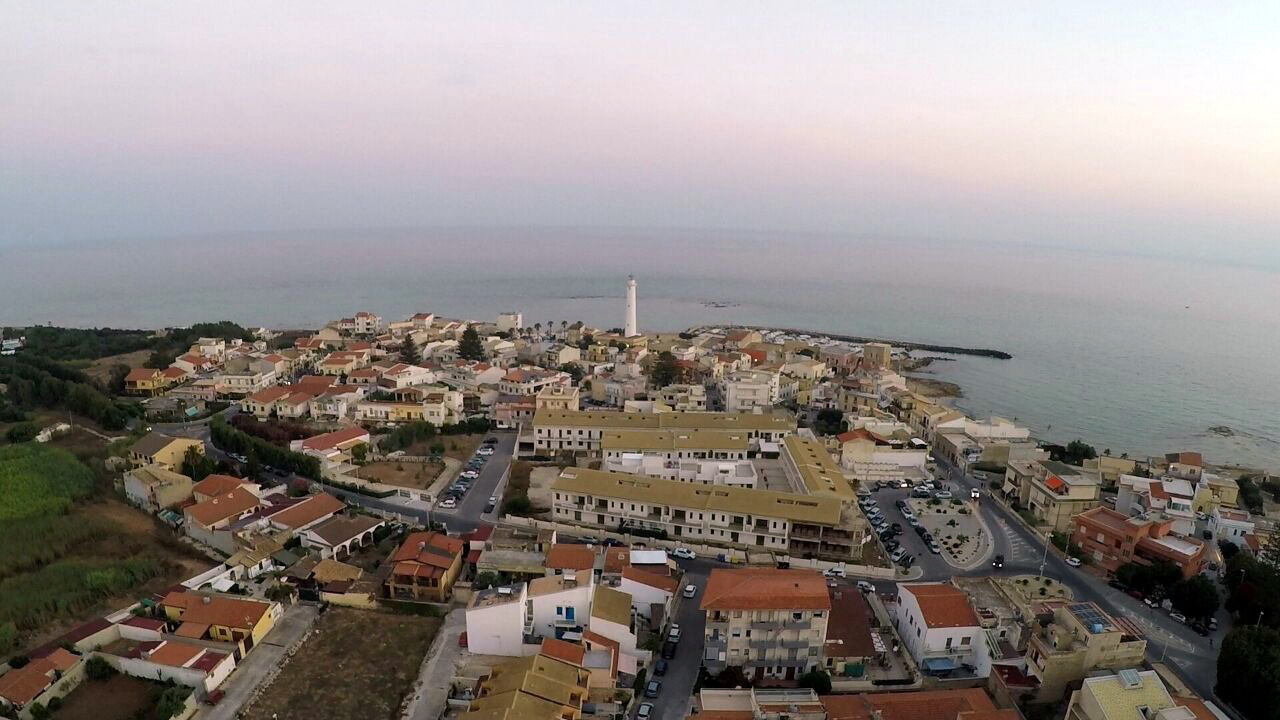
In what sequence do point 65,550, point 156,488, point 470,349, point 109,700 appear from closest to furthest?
point 109,700
point 65,550
point 156,488
point 470,349

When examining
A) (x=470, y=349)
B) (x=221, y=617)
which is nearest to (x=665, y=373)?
(x=470, y=349)

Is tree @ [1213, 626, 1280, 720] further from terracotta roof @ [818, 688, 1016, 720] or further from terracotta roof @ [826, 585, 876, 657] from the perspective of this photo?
terracotta roof @ [826, 585, 876, 657]

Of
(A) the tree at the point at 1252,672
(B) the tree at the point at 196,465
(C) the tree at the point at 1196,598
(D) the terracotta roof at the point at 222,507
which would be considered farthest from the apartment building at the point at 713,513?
(B) the tree at the point at 196,465

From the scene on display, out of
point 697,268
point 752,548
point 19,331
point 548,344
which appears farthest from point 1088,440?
point 697,268

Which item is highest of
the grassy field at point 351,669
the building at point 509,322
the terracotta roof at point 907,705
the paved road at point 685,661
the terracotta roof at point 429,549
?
the building at point 509,322

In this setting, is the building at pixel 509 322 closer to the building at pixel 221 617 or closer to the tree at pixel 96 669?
the building at pixel 221 617

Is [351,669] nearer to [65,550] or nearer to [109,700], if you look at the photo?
[109,700]

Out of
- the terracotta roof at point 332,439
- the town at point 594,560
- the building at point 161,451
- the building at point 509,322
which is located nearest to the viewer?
the town at point 594,560
